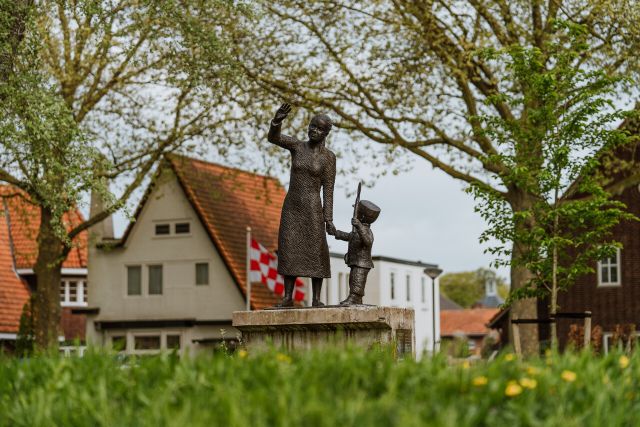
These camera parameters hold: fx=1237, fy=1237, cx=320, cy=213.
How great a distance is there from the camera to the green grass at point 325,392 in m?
6.24

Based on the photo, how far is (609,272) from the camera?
43.7 m

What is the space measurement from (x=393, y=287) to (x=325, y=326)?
42.8 meters

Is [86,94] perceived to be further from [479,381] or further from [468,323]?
[468,323]

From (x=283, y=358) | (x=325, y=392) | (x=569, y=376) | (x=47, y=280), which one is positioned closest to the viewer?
(x=325, y=392)

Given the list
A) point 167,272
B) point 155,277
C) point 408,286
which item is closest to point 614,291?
point 408,286

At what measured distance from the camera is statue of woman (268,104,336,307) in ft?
44.8

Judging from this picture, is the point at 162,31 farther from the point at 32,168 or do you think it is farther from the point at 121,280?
the point at 121,280

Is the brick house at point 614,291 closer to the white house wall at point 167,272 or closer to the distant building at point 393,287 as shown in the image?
the distant building at point 393,287

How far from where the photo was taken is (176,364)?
7.68 m

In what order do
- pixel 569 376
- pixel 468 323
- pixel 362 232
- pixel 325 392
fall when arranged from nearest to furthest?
pixel 325 392, pixel 569 376, pixel 362 232, pixel 468 323

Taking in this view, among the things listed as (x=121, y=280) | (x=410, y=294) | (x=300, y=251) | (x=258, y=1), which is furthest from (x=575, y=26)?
(x=410, y=294)

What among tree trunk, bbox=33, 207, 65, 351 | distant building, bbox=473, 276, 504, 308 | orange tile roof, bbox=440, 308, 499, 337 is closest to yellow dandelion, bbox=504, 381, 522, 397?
tree trunk, bbox=33, 207, 65, 351

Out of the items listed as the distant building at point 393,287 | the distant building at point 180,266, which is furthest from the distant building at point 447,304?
the distant building at point 180,266

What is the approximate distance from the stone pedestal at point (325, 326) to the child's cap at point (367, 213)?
1093mm
